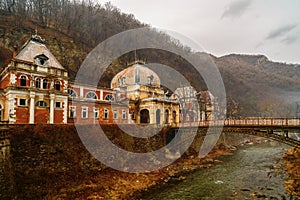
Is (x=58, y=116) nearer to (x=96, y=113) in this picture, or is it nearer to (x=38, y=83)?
(x=38, y=83)

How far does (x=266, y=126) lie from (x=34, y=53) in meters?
28.2

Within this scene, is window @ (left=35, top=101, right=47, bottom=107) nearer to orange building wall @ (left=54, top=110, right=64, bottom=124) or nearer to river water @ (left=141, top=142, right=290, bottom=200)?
orange building wall @ (left=54, top=110, right=64, bottom=124)

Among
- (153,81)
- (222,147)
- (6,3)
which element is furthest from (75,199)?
(6,3)

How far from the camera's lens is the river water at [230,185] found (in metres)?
19.4

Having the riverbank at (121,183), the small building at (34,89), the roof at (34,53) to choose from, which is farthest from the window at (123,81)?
the riverbank at (121,183)

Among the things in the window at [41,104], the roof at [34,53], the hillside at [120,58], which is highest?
the hillside at [120,58]

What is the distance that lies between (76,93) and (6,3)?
44.8 metres

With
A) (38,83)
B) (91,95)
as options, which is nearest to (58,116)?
(38,83)

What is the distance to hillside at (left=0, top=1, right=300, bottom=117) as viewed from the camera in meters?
52.2

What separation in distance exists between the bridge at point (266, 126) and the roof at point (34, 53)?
22220 mm

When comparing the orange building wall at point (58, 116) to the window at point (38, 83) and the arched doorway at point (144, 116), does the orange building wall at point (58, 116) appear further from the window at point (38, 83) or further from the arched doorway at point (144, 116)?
the arched doorway at point (144, 116)

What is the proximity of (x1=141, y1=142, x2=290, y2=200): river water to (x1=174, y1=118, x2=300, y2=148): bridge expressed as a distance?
4991 millimetres

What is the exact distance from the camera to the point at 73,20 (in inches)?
2729

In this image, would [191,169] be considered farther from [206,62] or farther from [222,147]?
[206,62]
